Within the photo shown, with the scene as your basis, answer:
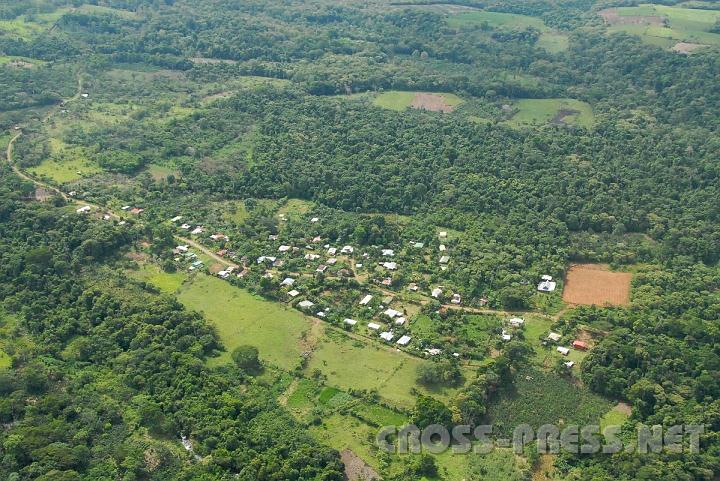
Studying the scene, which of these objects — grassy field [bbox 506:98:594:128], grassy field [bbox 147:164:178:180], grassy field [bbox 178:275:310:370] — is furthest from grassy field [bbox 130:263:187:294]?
grassy field [bbox 506:98:594:128]

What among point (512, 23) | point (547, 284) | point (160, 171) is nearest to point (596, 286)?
point (547, 284)

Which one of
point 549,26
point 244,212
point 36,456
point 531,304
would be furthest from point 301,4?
point 36,456

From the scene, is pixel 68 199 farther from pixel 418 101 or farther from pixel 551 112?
pixel 551 112

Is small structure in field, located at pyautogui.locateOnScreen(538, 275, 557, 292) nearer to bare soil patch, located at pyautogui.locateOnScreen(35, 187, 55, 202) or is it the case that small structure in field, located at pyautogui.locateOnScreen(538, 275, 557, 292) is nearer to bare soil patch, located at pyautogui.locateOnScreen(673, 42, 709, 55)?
bare soil patch, located at pyautogui.locateOnScreen(35, 187, 55, 202)

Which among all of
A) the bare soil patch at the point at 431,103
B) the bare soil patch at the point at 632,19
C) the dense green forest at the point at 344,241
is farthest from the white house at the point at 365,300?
the bare soil patch at the point at 632,19

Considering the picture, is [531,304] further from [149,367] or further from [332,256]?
[149,367]

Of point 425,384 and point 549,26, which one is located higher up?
point 549,26

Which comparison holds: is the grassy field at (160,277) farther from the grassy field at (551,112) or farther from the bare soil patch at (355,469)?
the grassy field at (551,112)
